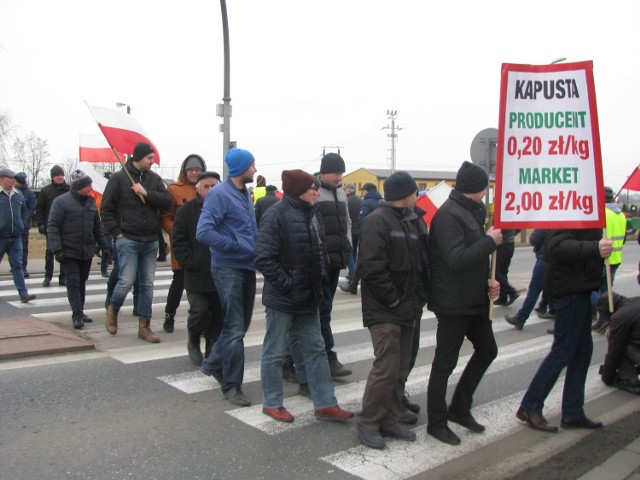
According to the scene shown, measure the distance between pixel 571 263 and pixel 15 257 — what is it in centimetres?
797

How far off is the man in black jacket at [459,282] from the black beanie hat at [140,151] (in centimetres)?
377

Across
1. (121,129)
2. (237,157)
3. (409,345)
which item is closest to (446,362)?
(409,345)

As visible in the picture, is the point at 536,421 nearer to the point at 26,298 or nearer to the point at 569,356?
the point at 569,356

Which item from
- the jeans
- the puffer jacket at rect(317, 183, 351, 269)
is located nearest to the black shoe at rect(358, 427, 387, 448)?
the jeans

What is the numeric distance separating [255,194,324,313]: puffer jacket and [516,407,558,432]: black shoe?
177cm

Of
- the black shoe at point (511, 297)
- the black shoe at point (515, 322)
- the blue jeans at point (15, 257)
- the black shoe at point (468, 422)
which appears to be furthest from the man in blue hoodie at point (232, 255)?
the black shoe at point (511, 297)

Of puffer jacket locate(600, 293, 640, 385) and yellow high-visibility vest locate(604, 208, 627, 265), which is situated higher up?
→ yellow high-visibility vest locate(604, 208, 627, 265)

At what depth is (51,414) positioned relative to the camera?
177 inches

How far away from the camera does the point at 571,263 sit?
4191mm

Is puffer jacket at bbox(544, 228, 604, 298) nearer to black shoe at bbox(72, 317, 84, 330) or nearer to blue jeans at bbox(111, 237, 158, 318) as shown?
blue jeans at bbox(111, 237, 158, 318)

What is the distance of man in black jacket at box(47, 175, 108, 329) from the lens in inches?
294

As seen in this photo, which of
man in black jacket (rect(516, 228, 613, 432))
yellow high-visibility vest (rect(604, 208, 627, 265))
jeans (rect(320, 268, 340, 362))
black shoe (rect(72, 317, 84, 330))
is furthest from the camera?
yellow high-visibility vest (rect(604, 208, 627, 265))

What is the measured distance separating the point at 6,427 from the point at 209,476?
1.67 meters

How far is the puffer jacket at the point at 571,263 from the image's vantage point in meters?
4.09
